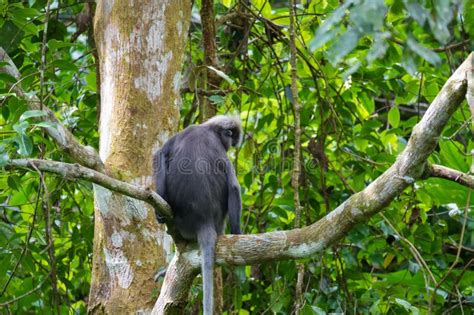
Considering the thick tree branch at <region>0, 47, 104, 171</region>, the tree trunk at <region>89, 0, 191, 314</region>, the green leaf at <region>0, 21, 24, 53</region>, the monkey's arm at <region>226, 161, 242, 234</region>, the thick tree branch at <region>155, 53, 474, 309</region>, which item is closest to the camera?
the thick tree branch at <region>155, 53, 474, 309</region>

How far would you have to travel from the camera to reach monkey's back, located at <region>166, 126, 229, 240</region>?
3498mm

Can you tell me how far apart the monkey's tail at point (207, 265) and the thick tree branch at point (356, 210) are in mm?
30

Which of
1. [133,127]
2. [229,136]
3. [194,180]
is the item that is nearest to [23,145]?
[133,127]

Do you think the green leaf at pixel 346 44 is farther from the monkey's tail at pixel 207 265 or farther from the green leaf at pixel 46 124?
the monkey's tail at pixel 207 265

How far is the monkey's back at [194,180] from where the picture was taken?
3.50m

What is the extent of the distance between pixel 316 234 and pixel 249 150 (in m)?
2.14

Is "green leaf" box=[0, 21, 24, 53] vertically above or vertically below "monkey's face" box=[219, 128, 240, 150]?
above

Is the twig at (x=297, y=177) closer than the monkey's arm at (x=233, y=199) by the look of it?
Yes

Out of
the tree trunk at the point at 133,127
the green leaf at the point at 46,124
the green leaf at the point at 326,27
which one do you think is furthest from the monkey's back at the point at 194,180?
the green leaf at the point at 326,27

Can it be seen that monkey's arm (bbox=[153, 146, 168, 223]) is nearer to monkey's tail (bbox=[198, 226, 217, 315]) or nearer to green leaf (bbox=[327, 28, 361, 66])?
monkey's tail (bbox=[198, 226, 217, 315])

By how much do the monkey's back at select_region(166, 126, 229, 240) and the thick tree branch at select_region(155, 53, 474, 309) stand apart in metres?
0.47

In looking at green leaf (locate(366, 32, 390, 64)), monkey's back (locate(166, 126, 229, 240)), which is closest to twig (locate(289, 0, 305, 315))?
monkey's back (locate(166, 126, 229, 240))

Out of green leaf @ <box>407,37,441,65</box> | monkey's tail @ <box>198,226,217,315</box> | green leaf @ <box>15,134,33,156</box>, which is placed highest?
green leaf @ <box>15,134,33,156</box>

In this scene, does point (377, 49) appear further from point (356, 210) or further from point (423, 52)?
point (356, 210)
